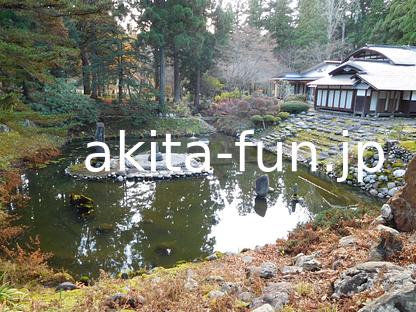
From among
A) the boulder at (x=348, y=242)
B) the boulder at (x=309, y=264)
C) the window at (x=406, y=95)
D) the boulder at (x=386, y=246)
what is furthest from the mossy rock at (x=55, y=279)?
the window at (x=406, y=95)

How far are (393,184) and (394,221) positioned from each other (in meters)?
6.11

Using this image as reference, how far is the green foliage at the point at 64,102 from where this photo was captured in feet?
61.5

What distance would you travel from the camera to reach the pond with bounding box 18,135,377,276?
7.27 meters

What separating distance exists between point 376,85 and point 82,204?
16293 millimetres

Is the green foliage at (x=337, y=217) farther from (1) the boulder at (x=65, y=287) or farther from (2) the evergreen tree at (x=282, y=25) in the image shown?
(2) the evergreen tree at (x=282, y=25)

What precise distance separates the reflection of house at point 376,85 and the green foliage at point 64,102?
1506 centimetres

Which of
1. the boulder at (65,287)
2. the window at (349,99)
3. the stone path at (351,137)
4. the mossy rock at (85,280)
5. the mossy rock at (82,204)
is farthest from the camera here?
the window at (349,99)

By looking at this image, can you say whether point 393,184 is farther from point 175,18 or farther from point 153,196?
point 175,18

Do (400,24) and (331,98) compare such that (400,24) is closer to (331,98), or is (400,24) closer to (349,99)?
(331,98)

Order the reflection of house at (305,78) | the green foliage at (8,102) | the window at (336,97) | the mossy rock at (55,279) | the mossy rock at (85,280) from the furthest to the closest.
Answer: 1. the reflection of house at (305,78)
2. the window at (336,97)
3. the mossy rock at (85,280)
4. the mossy rock at (55,279)
5. the green foliage at (8,102)

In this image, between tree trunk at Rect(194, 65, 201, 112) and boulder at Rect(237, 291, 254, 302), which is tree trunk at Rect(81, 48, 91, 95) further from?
boulder at Rect(237, 291, 254, 302)

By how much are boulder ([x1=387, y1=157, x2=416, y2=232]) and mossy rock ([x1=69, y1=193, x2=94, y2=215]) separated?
741 cm

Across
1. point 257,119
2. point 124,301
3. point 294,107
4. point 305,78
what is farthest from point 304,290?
point 305,78

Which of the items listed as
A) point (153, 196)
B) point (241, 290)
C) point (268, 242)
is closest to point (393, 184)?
point (268, 242)
